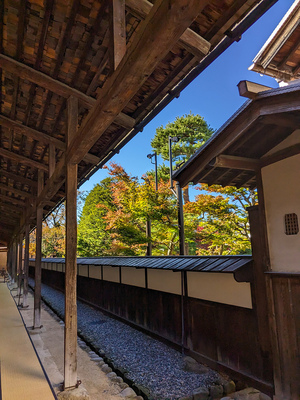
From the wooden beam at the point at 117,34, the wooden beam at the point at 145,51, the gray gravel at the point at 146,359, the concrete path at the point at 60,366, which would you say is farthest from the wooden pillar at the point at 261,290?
the wooden beam at the point at 117,34

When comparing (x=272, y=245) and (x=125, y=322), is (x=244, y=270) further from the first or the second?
(x=125, y=322)

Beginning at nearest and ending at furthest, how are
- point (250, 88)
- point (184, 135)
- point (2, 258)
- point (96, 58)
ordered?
point (250, 88) < point (96, 58) < point (184, 135) < point (2, 258)

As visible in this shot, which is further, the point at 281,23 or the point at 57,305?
the point at 57,305

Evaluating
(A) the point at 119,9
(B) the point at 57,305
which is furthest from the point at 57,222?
(A) the point at 119,9

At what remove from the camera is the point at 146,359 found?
5.08 meters

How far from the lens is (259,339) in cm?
372

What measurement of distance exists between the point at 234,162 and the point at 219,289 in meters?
2.10

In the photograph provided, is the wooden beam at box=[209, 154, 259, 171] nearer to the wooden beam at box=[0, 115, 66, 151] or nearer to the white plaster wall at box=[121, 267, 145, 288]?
the wooden beam at box=[0, 115, 66, 151]

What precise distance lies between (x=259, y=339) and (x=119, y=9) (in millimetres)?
4253

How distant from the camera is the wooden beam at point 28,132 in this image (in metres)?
5.76

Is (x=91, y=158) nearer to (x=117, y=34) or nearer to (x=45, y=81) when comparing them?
(x=45, y=81)

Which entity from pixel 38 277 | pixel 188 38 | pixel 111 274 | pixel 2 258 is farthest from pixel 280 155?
pixel 2 258

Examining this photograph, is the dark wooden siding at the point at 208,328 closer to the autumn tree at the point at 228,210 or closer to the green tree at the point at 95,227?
the autumn tree at the point at 228,210

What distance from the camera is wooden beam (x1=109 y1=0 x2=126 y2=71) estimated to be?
250 cm
